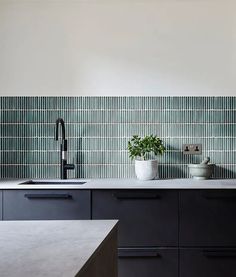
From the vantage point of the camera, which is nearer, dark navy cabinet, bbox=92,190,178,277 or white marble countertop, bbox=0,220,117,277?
white marble countertop, bbox=0,220,117,277

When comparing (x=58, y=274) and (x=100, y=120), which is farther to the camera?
(x=100, y=120)

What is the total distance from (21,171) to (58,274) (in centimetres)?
252

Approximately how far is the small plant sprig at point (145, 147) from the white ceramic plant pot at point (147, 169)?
8 centimetres

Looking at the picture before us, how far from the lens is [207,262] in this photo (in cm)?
264

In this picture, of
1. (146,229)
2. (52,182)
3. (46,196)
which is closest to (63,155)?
(52,182)

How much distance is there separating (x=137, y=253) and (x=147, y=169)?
644 millimetres

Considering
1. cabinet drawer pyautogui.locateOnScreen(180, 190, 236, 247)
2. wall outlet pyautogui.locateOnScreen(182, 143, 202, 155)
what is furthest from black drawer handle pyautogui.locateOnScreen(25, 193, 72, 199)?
wall outlet pyautogui.locateOnScreen(182, 143, 202, 155)

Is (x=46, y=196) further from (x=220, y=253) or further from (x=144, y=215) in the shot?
(x=220, y=253)

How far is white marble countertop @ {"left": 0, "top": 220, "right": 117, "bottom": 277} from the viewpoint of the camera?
93 cm

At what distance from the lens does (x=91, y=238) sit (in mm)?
1270

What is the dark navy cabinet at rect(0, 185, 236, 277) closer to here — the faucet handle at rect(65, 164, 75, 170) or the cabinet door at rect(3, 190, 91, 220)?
the cabinet door at rect(3, 190, 91, 220)

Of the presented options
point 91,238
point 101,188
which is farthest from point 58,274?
point 101,188

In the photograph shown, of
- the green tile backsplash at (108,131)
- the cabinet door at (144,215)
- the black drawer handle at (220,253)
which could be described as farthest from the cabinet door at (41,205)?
the black drawer handle at (220,253)
